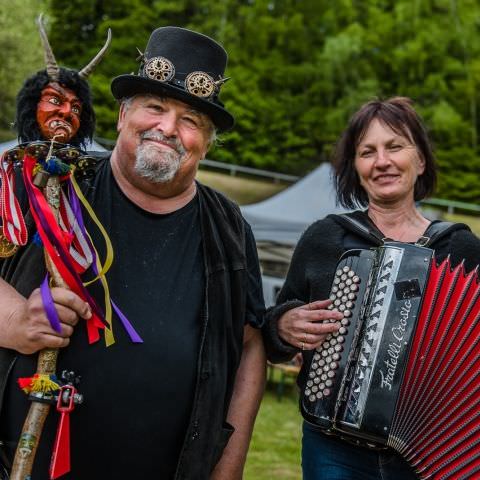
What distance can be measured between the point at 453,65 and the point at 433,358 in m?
27.1

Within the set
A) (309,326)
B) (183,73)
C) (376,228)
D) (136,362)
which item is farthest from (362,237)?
(136,362)

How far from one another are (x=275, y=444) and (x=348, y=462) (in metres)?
3.81

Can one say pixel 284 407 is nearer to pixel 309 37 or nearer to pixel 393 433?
pixel 393 433

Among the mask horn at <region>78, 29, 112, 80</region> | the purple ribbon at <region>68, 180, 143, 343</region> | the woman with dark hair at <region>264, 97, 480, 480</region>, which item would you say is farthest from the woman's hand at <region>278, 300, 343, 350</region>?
the mask horn at <region>78, 29, 112, 80</region>

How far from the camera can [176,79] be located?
237 cm

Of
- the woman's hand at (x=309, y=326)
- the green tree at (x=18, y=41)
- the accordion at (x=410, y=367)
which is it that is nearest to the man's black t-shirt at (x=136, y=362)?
the woman's hand at (x=309, y=326)

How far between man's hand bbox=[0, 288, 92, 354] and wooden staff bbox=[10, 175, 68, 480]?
38 mm

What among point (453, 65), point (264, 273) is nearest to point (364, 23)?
point (453, 65)

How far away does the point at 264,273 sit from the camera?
11.0 metres

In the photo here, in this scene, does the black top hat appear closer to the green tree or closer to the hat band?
the hat band

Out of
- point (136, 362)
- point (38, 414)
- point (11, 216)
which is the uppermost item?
point (11, 216)

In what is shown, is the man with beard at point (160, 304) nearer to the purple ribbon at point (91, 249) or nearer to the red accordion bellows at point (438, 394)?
the purple ribbon at point (91, 249)

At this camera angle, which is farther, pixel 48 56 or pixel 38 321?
pixel 48 56

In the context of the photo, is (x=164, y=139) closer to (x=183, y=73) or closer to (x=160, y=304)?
(x=183, y=73)
